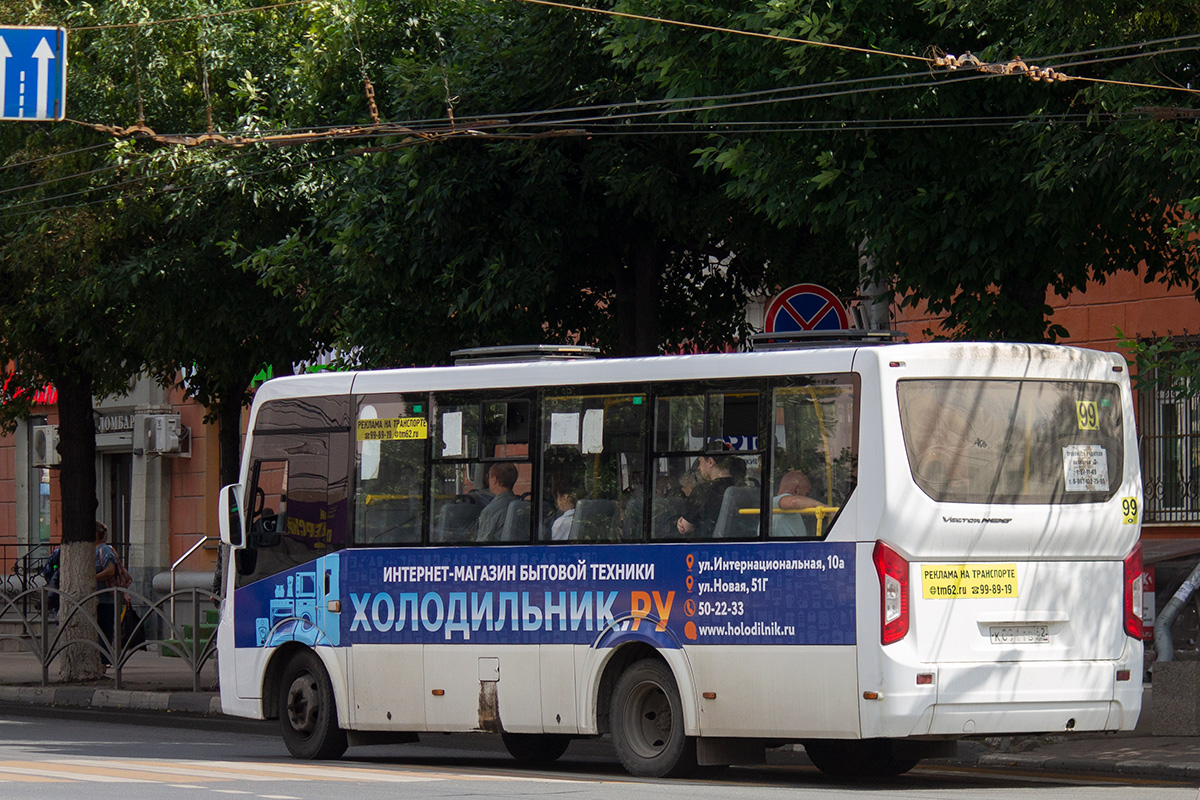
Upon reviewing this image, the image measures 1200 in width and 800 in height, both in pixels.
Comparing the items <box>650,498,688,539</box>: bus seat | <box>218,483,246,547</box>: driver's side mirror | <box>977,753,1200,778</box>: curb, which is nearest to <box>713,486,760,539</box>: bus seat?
<box>650,498,688,539</box>: bus seat

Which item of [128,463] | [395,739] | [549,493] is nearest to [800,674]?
[549,493]

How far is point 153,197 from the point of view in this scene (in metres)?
19.5

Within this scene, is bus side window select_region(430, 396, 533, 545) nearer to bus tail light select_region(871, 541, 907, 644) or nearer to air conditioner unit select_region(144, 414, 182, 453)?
bus tail light select_region(871, 541, 907, 644)

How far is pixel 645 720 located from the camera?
12.1m

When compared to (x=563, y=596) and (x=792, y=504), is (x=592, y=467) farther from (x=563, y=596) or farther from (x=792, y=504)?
(x=792, y=504)

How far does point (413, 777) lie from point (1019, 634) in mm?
3757

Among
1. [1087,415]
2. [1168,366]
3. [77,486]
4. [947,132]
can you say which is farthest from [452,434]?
[77,486]

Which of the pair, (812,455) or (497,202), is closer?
(812,455)

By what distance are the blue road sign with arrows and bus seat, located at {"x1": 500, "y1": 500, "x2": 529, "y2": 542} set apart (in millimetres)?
4495

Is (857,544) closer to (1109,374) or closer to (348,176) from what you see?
(1109,374)

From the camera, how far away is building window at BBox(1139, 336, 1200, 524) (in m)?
19.0

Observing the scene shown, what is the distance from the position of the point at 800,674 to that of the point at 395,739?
3.88 meters

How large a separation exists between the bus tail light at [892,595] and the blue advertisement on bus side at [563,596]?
203 millimetres

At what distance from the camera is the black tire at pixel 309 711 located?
13.7 m
